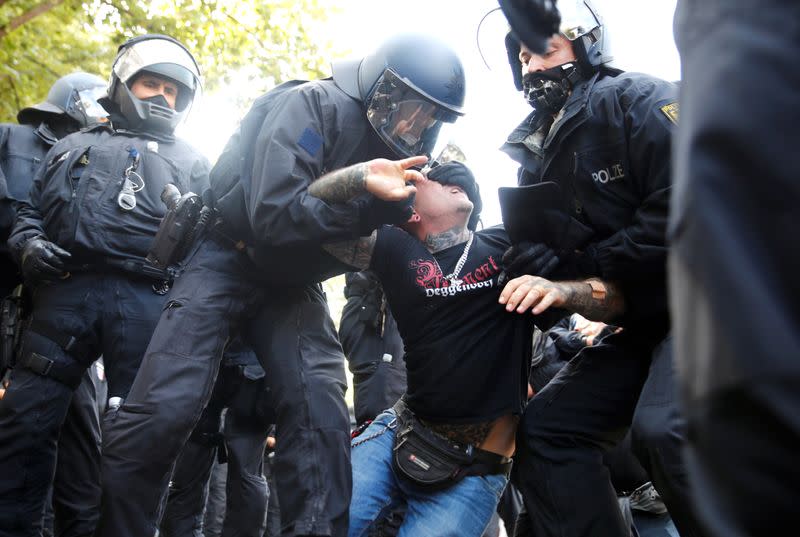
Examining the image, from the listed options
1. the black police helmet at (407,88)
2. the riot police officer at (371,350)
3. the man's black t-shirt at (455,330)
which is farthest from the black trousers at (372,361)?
the black police helmet at (407,88)

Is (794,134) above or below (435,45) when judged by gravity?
above

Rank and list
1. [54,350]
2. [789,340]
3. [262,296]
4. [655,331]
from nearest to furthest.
A: [789,340] → [655,331] → [262,296] → [54,350]

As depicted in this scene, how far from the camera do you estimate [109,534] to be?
2902 millimetres

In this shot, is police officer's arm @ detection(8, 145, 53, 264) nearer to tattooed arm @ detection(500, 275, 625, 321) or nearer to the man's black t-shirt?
the man's black t-shirt

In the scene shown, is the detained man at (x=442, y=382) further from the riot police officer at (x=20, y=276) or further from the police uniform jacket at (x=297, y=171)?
the riot police officer at (x=20, y=276)

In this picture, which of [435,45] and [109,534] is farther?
[435,45]

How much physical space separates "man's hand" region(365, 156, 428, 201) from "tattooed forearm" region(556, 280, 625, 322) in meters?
0.65

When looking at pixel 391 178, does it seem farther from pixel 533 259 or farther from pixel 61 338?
pixel 61 338

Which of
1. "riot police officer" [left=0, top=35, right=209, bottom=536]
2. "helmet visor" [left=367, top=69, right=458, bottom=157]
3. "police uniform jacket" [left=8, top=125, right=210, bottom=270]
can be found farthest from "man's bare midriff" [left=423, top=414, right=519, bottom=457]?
"police uniform jacket" [left=8, top=125, right=210, bottom=270]

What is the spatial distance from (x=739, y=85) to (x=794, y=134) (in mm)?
70

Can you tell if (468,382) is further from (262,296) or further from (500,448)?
(262,296)

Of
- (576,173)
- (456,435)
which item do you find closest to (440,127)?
(576,173)

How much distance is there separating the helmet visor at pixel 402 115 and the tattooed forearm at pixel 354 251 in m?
0.41

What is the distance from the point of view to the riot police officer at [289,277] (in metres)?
2.93
